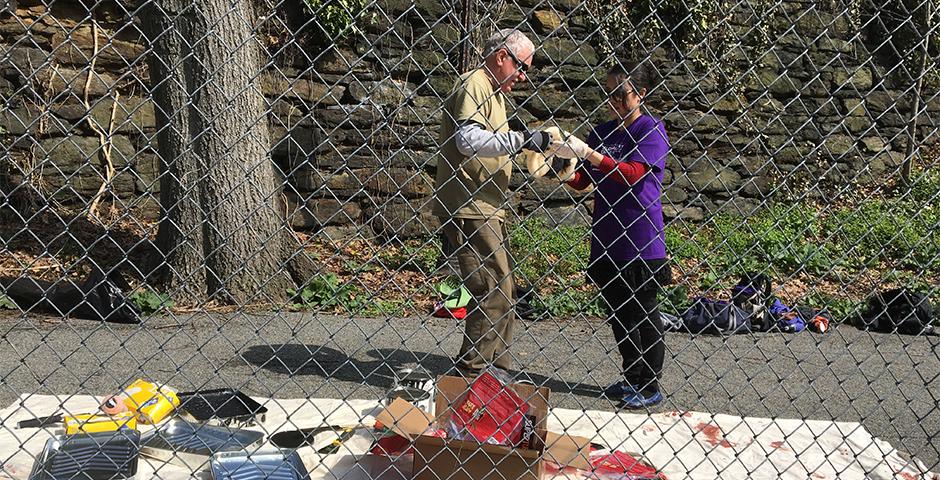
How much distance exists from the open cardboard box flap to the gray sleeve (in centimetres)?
99

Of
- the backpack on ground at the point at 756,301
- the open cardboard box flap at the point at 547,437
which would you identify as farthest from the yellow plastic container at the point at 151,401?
the backpack on ground at the point at 756,301

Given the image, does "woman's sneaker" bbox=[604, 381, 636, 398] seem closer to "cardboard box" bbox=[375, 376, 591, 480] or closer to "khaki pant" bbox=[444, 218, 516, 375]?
"khaki pant" bbox=[444, 218, 516, 375]

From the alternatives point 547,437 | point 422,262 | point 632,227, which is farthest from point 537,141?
point 422,262

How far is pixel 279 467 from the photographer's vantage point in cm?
307

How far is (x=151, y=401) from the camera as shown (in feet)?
11.9

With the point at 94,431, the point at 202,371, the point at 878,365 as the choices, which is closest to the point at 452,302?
the point at 202,371

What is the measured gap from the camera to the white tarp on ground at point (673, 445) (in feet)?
10.8

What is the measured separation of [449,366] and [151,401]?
183 centimetres

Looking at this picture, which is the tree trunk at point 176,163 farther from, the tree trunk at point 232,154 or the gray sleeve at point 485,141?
the gray sleeve at point 485,141

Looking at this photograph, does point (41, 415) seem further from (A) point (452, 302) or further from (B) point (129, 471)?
(A) point (452, 302)

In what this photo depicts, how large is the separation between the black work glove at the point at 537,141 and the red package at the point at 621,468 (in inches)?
47.3

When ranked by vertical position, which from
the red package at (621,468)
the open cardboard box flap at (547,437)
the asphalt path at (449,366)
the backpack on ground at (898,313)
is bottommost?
the backpack on ground at (898,313)

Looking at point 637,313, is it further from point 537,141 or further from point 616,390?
point 537,141

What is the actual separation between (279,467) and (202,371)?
177 centimetres
